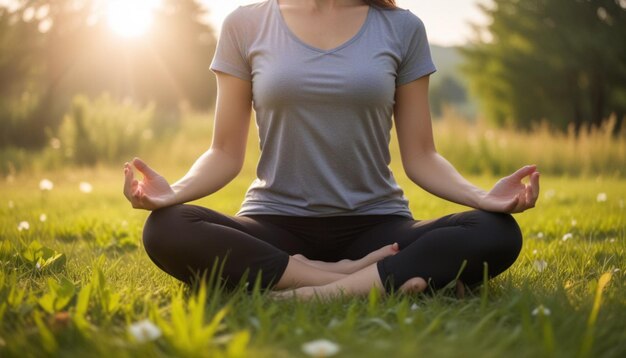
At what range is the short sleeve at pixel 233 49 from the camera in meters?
2.67

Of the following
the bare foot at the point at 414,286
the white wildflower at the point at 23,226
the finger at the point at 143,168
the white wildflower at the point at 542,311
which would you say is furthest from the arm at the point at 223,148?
the white wildflower at the point at 23,226

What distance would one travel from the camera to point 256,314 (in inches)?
77.3

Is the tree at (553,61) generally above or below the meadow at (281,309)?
below

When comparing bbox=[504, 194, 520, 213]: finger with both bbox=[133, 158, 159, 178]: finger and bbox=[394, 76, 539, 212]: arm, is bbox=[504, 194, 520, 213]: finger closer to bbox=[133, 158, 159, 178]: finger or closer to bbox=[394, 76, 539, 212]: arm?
bbox=[394, 76, 539, 212]: arm

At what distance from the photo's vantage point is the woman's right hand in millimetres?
2152

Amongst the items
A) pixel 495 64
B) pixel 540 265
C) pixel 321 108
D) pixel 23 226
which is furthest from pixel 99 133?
pixel 495 64

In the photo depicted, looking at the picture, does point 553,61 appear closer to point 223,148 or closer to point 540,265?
point 540,265

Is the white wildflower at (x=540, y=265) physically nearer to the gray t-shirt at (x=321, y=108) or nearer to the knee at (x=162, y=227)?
the gray t-shirt at (x=321, y=108)

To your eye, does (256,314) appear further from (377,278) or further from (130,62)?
(130,62)

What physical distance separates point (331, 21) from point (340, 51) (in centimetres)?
20

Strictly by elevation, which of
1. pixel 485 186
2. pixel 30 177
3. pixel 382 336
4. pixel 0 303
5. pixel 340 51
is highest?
pixel 340 51

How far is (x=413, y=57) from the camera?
2697mm

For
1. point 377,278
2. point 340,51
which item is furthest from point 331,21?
point 377,278

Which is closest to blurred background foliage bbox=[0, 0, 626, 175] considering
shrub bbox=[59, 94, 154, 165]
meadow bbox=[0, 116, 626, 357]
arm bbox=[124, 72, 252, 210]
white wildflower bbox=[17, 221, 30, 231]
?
shrub bbox=[59, 94, 154, 165]
